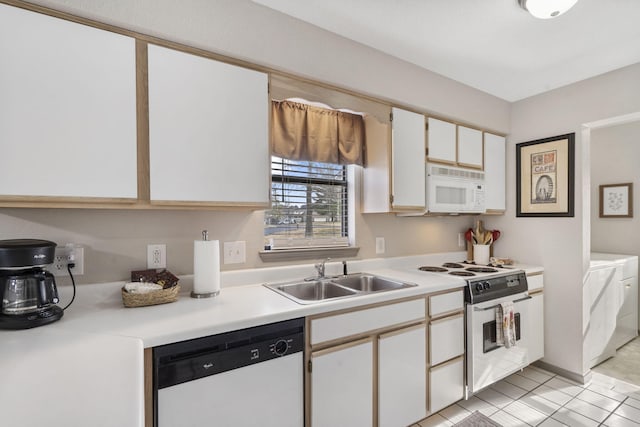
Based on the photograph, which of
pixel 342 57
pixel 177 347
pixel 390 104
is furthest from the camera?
pixel 390 104

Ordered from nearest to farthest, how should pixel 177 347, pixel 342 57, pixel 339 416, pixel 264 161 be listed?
pixel 177 347 < pixel 339 416 < pixel 264 161 < pixel 342 57

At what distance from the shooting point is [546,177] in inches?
111

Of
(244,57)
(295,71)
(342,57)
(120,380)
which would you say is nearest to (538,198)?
(342,57)

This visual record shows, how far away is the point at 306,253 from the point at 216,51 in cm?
135

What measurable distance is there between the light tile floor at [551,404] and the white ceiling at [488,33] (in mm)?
2499

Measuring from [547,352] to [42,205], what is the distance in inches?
146

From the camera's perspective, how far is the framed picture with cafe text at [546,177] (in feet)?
8.72

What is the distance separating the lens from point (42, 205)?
1.26 metres

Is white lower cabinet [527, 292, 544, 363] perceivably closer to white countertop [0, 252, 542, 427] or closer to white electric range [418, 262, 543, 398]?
white electric range [418, 262, 543, 398]

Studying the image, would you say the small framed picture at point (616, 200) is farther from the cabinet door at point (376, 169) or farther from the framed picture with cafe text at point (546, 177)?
the cabinet door at point (376, 169)

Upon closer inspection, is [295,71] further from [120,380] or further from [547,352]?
[547,352]

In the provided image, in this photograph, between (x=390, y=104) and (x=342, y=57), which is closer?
(x=342, y=57)

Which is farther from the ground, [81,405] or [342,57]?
[342,57]

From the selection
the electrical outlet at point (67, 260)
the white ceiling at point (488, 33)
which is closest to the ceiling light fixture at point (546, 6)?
the white ceiling at point (488, 33)
